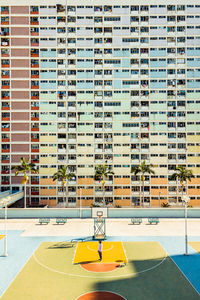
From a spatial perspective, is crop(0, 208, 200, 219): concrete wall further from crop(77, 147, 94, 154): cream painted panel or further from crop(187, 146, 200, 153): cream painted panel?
crop(187, 146, 200, 153): cream painted panel

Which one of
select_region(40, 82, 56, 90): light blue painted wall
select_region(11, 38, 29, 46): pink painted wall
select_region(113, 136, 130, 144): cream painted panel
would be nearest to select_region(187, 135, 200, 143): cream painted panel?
select_region(113, 136, 130, 144): cream painted panel

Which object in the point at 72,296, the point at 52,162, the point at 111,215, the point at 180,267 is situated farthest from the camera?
the point at 52,162

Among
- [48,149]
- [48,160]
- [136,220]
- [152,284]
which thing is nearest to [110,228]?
[136,220]

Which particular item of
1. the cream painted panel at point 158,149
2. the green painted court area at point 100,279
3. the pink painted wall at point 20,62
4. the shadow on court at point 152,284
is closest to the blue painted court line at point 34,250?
the green painted court area at point 100,279

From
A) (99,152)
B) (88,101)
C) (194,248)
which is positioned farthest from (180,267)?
(88,101)

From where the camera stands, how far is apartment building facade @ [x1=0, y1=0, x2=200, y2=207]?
2576 inches

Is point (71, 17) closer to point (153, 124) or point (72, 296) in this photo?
point (153, 124)

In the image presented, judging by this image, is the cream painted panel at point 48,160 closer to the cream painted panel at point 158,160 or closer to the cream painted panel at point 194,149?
the cream painted panel at point 158,160

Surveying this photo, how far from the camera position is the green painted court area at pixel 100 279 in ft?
62.0

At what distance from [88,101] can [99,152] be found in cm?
1438

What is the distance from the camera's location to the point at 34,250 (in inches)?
1127

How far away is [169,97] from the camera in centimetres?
6631

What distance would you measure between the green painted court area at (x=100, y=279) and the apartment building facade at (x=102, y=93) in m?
39.2

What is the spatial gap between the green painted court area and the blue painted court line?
0.68 m
